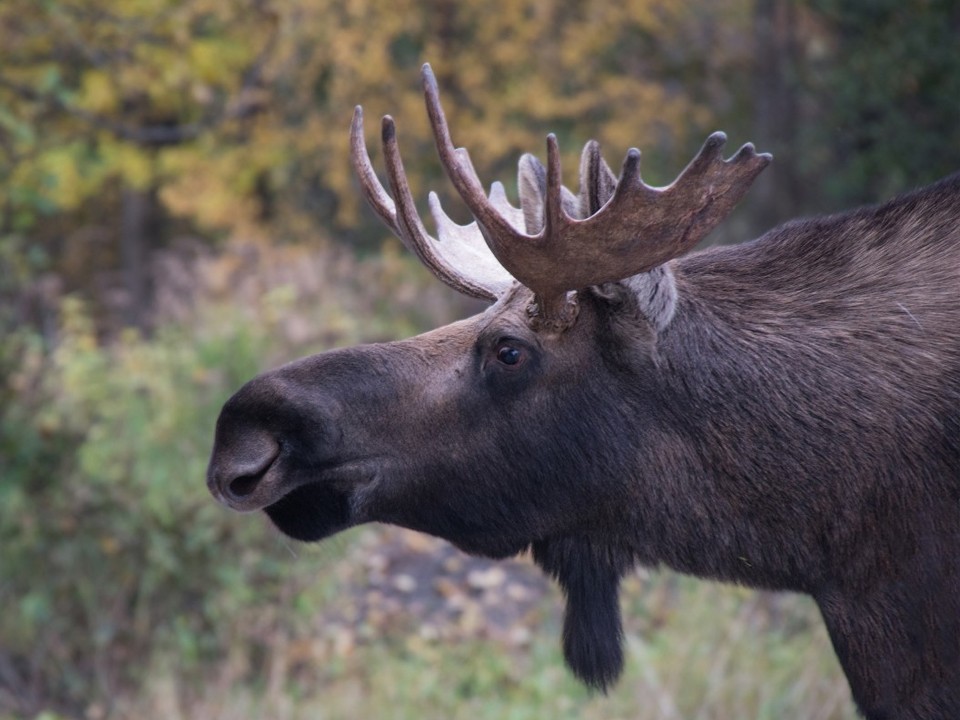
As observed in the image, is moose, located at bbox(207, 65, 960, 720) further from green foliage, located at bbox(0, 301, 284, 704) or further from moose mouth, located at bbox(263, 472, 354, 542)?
green foliage, located at bbox(0, 301, 284, 704)

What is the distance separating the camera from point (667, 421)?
10.3 ft

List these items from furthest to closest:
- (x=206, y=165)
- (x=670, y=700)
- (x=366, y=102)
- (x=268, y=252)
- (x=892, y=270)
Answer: (x=206, y=165), (x=366, y=102), (x=268, y=252), (x=670, y=700), (x=892, y=270)

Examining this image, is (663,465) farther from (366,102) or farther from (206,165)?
(206,165)

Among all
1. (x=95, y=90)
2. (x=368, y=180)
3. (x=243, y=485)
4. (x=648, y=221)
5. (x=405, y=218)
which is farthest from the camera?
(x=95, y=90)

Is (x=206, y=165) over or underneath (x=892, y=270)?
over

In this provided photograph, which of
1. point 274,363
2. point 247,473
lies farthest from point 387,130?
point 274,363

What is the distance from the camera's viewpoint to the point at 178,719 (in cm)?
595

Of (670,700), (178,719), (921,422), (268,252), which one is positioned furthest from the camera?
(268,252)

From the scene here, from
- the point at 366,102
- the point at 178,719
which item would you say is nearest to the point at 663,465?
the point at 178,719

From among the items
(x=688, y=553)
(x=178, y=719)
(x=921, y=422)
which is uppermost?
(x=921, y=422)

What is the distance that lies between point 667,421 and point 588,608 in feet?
1.90

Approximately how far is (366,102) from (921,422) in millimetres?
9599

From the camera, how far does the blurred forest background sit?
6.16 meters

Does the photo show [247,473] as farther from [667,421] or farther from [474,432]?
[667,421]
